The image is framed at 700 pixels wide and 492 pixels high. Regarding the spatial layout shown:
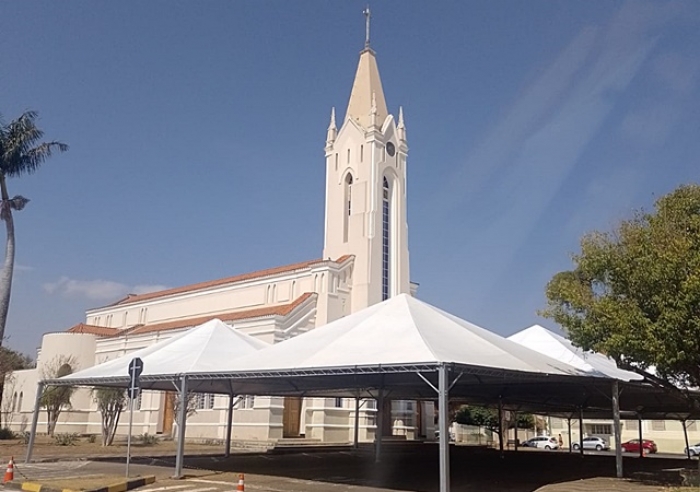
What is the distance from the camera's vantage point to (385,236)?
42.9 meters

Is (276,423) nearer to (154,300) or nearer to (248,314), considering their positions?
(248,314)

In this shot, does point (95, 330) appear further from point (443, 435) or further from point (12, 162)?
point (443, 435)

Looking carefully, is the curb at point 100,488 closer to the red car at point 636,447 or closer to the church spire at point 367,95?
the church spire at point 367,95

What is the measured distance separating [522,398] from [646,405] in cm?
667

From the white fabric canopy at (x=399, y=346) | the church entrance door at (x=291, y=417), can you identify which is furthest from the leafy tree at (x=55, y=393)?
the white fabric canopy at (x=399, y=346)


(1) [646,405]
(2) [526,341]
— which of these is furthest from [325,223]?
(1) [646,405]

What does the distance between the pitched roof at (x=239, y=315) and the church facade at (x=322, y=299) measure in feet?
0.37

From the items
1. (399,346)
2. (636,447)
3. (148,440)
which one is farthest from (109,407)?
(636,447)

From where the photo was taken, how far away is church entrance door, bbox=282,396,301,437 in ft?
120

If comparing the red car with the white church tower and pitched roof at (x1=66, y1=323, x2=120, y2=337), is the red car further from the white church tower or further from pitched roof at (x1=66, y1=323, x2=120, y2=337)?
pitched roof at (x1=66, y1=323, x2=120, y2=337)

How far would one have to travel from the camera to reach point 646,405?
31.0 m

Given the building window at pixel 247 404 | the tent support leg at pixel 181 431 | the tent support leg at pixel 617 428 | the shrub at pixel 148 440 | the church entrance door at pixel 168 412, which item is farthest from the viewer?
the church entrance door at pixel 168 412

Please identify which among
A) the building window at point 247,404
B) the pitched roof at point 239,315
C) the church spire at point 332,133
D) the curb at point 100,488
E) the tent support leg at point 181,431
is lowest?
the curb at point 100,488

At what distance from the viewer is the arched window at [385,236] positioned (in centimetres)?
4200
